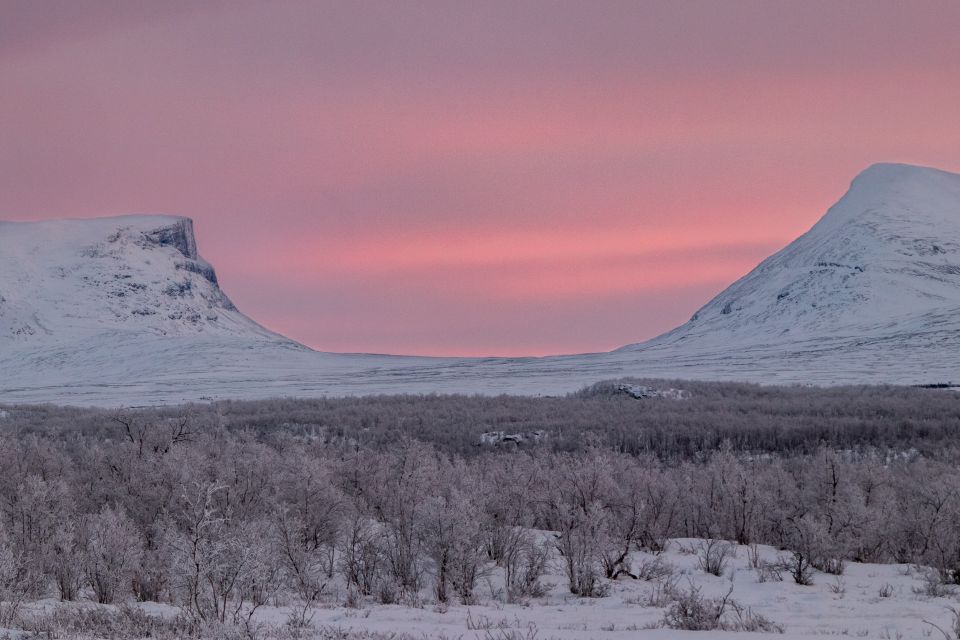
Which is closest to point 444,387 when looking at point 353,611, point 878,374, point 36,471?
point 878,374

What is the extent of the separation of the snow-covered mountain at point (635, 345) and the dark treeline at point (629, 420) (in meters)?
17.0

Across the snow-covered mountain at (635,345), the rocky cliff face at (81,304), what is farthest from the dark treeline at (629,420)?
the rocky cliff face at (81,304)

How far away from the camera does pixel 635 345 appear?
179m

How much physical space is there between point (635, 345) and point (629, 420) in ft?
352

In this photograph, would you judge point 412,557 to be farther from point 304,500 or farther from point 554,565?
point 304,500

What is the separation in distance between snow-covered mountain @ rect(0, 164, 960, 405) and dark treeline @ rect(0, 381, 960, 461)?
16969 mm

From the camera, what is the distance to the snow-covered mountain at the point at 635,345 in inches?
4488

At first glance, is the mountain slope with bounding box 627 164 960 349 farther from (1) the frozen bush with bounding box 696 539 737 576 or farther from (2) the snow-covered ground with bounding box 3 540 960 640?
(2) the snow-covered ground with bounding box 3 540 960 640

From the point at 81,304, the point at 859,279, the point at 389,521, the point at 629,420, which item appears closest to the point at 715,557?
the point at 389,521

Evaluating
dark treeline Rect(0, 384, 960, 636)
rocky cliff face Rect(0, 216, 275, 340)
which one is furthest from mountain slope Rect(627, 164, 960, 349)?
rocky cliff face Rect(0, 216, 275, 340)

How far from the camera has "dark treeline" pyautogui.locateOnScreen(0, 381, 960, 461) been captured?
2518 inches

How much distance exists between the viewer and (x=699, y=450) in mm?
64562

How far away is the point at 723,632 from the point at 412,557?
11068 millimetres

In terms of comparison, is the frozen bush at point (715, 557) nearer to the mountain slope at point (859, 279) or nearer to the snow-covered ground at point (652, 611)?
the snow-covered ground at point (652, 611)
